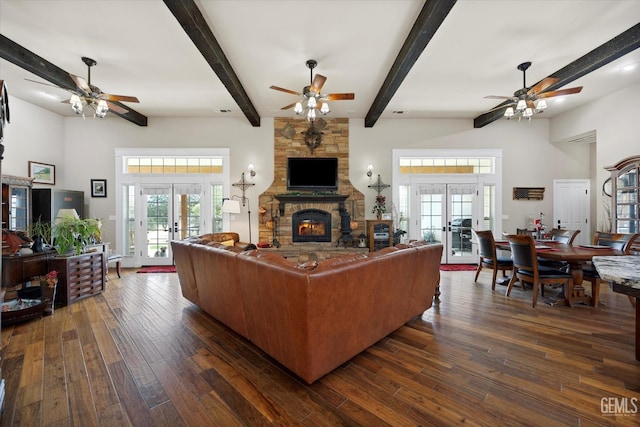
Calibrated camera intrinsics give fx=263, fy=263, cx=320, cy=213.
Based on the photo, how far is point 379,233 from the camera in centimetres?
573

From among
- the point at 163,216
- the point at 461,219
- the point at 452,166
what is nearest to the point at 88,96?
the point at 163,216

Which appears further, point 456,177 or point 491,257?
point 456,177

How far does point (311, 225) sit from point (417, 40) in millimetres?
3961

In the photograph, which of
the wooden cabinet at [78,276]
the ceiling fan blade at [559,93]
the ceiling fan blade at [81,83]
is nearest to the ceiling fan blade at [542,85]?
the ceiling fan blade at [559,93]

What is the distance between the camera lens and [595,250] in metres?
3.37

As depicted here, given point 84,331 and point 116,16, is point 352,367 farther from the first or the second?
point 116,16

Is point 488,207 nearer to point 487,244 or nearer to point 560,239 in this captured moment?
point 560,239

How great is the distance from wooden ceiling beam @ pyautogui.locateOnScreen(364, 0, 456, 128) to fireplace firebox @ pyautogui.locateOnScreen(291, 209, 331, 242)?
8.92ft

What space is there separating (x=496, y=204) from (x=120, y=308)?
23.5 ft

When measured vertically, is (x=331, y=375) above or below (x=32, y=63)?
below

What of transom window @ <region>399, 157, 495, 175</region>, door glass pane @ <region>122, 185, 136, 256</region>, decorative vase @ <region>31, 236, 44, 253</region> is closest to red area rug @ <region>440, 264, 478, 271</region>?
transom window @ <region>399, 157, 495, 175</region>

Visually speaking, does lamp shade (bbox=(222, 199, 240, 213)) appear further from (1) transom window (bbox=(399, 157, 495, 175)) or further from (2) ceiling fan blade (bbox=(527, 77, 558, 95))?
(2) ceiling fan blade (bbox=(527, 77, 558, 95))

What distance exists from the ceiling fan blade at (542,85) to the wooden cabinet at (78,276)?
6541 mm

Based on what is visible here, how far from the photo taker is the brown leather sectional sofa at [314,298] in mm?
1756
